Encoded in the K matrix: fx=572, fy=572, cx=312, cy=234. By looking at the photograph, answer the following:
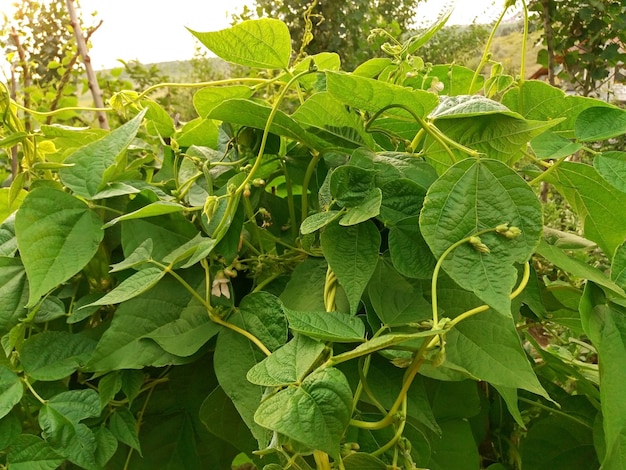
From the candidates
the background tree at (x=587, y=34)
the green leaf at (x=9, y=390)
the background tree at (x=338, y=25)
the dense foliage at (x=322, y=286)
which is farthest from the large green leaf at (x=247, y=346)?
the background tree at (x=338, y=25)

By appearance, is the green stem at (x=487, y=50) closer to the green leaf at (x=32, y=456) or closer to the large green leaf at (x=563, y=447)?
the large green leaf at (x=563, y=447)

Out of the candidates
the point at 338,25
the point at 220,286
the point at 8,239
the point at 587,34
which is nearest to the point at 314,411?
the point at 220,286

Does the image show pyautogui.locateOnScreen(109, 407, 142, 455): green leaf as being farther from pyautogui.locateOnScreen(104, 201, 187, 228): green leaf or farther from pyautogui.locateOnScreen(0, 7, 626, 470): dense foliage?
pyautogui.locateOnScreen(104, 201, 187, 228): green leaf

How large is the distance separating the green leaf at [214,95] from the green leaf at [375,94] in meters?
0.12

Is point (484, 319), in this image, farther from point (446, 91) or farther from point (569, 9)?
point (569, 9)

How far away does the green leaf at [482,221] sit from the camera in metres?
0.23

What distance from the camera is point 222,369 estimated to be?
289 millimetres

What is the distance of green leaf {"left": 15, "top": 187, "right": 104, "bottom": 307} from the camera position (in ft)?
0.95

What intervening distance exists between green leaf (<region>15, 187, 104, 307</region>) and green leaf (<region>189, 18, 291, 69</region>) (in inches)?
4.7

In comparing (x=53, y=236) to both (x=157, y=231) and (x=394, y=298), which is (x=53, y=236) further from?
(x=394, y=298)

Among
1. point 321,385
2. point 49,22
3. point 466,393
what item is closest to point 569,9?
point 49,22

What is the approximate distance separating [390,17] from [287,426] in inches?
142

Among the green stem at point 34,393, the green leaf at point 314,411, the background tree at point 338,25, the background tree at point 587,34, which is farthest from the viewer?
the background tree at point 338,25

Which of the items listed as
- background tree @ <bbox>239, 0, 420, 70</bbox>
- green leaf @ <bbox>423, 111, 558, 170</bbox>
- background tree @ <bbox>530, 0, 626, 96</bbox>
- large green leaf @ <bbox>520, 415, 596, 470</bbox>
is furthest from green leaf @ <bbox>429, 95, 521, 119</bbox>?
background tree @ <bbox>239, 0, 420, 70</bbox>
